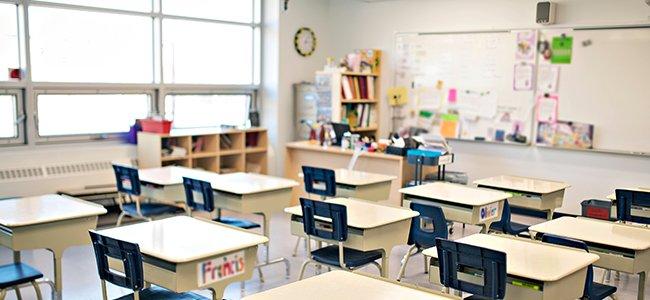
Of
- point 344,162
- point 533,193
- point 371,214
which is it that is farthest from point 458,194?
point 344,162

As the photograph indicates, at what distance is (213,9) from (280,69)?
3.84 ft

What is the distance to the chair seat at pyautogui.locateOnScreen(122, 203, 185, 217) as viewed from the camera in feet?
18.5

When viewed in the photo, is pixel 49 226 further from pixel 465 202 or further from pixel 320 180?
pixel 465 202

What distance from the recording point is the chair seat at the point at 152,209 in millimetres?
5641

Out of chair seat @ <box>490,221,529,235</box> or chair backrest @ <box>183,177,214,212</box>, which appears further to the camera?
chair seat @ <box>490,221,529,235</box>

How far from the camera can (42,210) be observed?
163 inches

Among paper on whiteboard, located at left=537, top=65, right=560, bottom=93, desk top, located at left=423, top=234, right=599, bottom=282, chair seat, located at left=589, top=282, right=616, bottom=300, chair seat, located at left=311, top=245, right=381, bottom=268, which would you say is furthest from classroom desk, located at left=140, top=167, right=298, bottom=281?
paper on whiteboard, located at left=537, top=65, right=560, bottom=93

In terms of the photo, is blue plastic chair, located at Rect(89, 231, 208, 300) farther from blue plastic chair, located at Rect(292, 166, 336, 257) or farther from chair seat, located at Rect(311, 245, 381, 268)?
blue plastic chair, located at Rect(292, 166, 336, 257)

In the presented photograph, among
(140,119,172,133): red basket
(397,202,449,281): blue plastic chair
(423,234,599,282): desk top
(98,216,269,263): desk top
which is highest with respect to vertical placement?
(140,119,172,133): red basket

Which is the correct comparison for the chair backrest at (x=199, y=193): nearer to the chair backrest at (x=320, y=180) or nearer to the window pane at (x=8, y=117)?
the chair backrest at (x=320, y=180)

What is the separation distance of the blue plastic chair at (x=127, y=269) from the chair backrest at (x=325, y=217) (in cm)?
104

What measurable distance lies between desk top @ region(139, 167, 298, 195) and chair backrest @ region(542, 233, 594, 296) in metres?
2.19

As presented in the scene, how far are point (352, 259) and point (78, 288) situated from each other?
2192 millimetres

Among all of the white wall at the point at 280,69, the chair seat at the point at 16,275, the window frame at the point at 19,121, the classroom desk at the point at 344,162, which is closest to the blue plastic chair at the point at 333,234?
the chair seat at the point at 16,275
